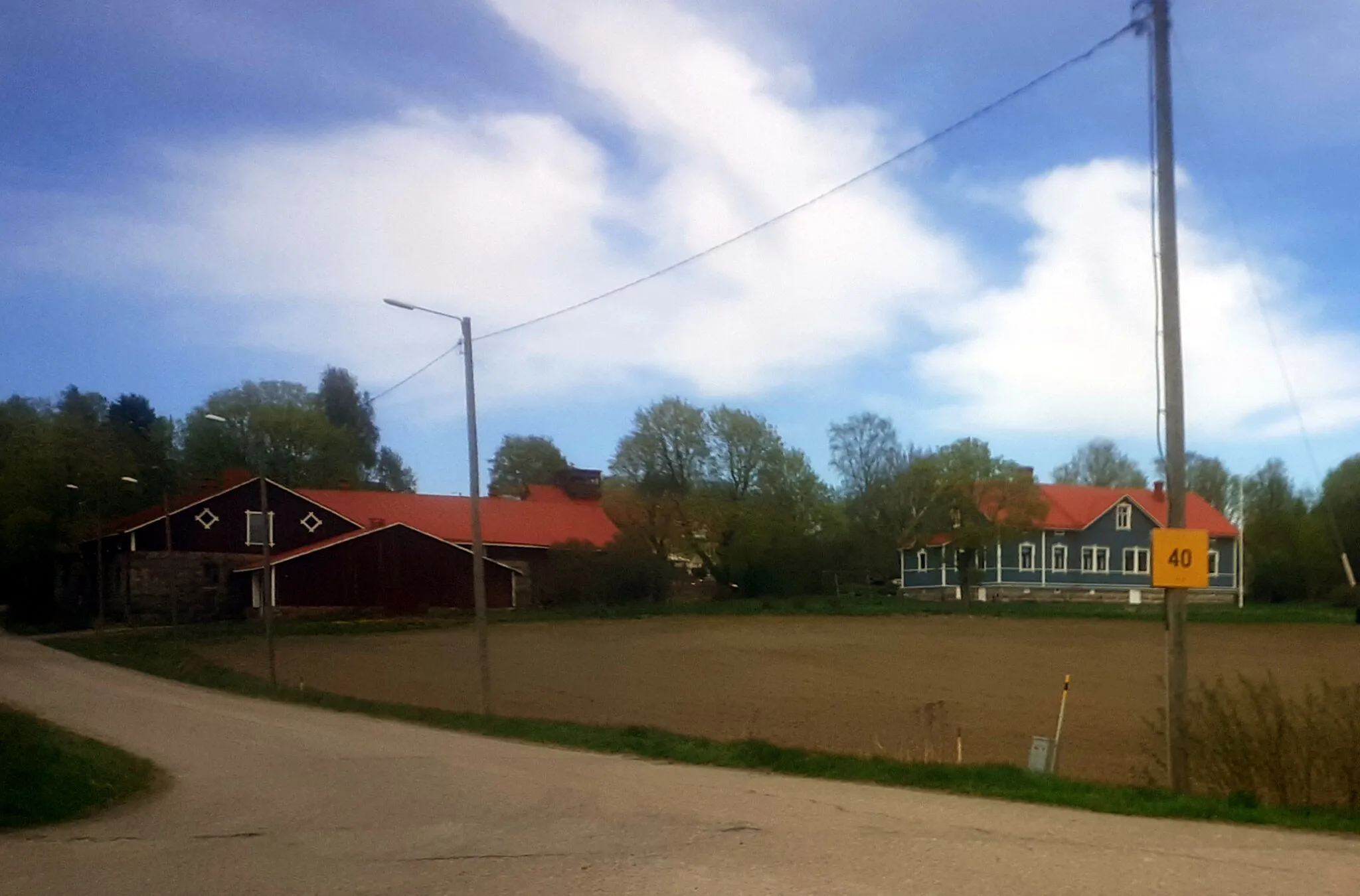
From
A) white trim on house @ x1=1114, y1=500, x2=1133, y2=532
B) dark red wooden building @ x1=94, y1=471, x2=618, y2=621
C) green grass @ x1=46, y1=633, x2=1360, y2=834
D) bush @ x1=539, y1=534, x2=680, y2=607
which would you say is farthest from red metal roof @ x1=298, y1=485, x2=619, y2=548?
green grass @ x1=46, y1=633, x2=1360, y2=834

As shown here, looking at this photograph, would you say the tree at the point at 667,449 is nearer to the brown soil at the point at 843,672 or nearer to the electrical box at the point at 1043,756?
the brown soil at the point at 843,672

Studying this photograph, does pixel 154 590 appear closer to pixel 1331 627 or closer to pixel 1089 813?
pixel 1331 627

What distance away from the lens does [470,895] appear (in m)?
7.85

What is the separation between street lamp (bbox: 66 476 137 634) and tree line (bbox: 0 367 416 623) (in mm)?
257

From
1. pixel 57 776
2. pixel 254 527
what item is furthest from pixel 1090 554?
pixel 57 776

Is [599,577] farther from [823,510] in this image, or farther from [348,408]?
[348,408]

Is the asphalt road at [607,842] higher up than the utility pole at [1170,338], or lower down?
lower down

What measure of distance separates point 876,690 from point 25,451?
5006 cm

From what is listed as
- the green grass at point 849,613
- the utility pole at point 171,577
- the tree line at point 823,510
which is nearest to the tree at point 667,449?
the tree line at point 823,510

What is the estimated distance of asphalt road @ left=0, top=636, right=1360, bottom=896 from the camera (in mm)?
8273

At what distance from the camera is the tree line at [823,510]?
240 ft

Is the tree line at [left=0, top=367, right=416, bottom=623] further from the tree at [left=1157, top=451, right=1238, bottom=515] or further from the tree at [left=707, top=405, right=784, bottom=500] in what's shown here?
the tree at [left=1157, top=451, right=1238, bottom=515]

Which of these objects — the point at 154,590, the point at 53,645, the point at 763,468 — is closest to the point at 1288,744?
the point at 53,645

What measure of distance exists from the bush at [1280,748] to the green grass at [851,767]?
717mm
